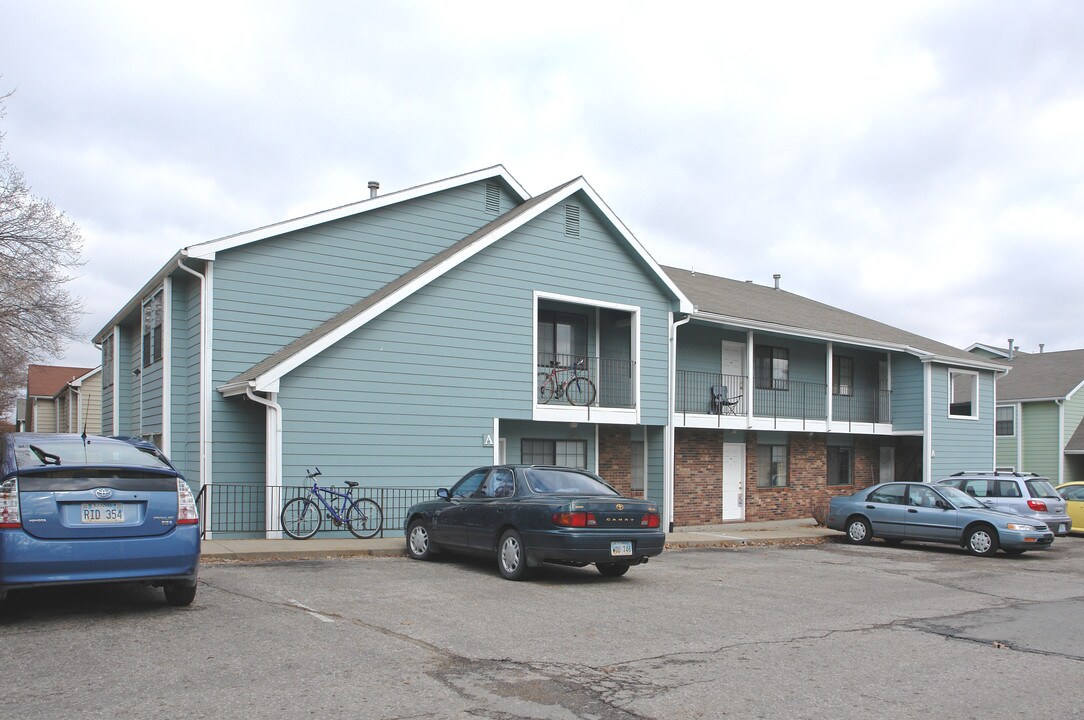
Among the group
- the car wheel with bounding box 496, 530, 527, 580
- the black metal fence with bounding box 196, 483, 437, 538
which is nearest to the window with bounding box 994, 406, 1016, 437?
the black metal fence with bounding box 196, 483, 437, 538

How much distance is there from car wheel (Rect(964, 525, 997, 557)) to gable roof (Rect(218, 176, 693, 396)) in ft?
23.4

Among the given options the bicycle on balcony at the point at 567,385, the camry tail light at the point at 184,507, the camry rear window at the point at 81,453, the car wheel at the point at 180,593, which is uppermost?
the bicycle on balcony at the point at 567,385

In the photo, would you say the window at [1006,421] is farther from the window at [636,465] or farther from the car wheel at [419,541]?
the car wheel at [419,541]

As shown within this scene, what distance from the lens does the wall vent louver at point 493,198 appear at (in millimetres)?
20109

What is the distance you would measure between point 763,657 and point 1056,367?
3752 cm

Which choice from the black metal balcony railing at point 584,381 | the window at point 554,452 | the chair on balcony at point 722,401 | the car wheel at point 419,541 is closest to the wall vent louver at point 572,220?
the black metal balcony railing at point 584,381

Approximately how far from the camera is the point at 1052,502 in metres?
19.6

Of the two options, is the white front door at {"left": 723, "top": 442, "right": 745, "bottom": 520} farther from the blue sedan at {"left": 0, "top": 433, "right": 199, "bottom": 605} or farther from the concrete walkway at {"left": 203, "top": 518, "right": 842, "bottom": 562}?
the blue sedan at {"left": 0, "top": 433, "right": 199, "bottom": 605}

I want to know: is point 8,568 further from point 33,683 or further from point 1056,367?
point 1056,367

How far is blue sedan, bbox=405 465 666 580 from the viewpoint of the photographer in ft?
34.6

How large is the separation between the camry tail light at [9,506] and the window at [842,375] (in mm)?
22627

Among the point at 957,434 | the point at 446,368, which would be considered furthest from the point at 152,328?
the point at 957,434

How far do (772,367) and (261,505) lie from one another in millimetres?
14400

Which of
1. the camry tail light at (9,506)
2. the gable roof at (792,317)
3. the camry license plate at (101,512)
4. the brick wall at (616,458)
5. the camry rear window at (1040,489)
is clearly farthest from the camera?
the gable roof at (792,317)
